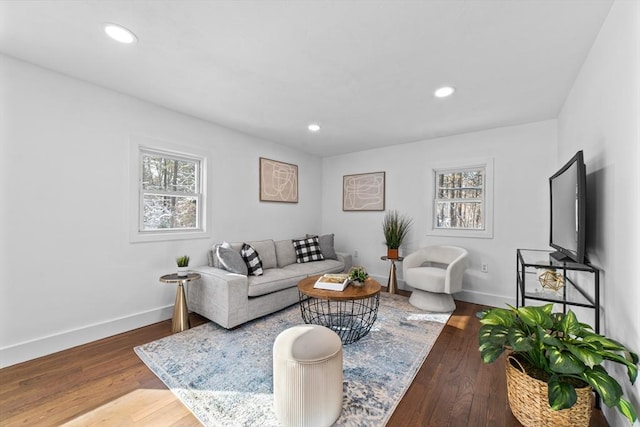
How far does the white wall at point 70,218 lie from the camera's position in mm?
2100

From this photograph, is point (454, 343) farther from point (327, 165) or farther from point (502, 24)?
point (327, 165)

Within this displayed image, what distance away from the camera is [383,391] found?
182 cm

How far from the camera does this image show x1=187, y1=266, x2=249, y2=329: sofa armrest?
8.80 ft

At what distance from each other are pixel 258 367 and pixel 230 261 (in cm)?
125

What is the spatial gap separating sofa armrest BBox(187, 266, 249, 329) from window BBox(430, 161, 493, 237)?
9.54 feet

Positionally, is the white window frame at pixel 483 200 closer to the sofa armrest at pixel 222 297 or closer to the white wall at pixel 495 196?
the white wall at pixel 495 196

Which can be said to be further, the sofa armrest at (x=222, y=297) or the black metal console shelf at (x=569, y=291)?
the sofa armrest at (x=222, y=297)

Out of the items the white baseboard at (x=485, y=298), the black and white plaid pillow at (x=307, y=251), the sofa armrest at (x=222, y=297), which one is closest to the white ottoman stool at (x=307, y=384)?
the sofa armrest at (x=222, y=297)

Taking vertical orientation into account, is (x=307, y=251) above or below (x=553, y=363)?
above

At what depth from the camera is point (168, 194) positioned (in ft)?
10.2

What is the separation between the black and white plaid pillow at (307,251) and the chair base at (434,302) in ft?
5.20

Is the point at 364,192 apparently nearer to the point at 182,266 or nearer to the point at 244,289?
the point at 244,289

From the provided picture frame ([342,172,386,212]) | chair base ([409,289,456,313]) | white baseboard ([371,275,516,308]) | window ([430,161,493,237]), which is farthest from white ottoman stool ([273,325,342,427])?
picture frame ([342,172,386,212])

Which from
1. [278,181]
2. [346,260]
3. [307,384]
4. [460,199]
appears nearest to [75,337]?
[307,384]
